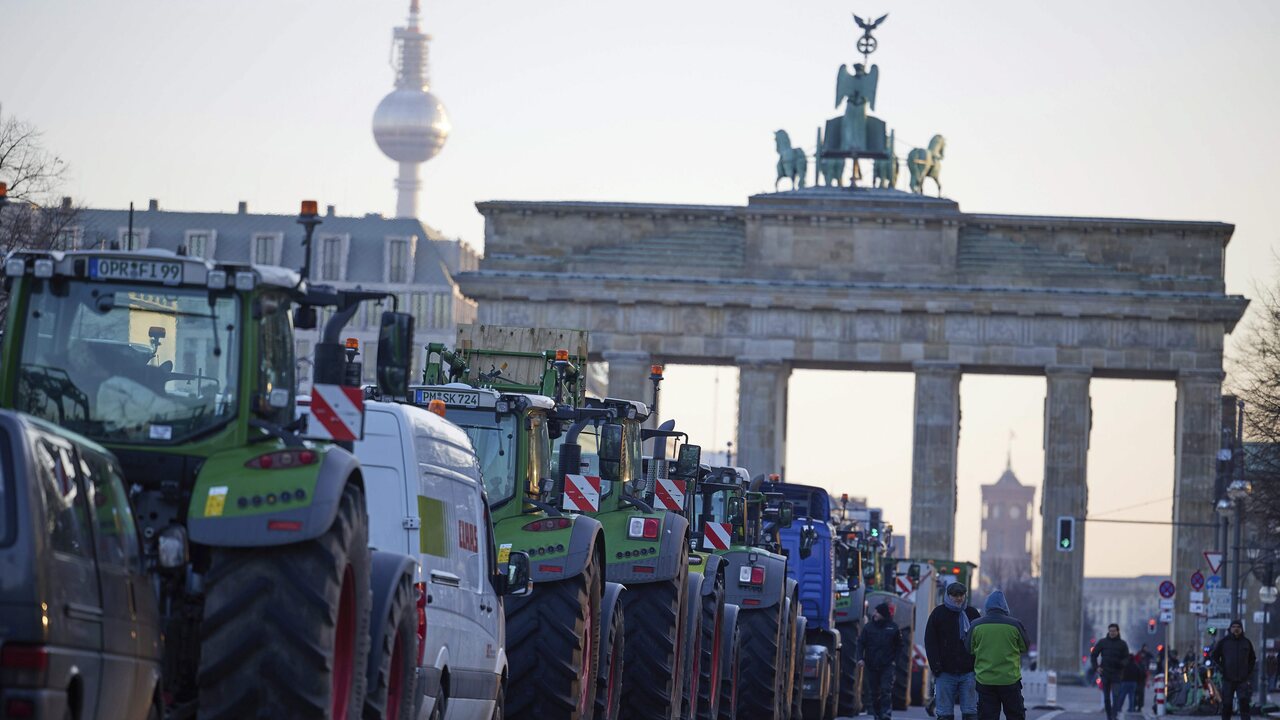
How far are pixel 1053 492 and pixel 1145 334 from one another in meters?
5.89

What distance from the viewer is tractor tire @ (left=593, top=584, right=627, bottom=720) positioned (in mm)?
18031

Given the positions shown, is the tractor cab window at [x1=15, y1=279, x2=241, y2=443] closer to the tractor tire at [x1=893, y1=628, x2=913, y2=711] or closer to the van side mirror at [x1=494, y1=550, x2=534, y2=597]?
the van side mirror at [x1=494, y1=550, x2=534, y2=597]

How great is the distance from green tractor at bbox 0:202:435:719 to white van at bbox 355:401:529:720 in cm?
130

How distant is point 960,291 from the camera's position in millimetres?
81438

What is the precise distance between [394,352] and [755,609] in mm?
14838

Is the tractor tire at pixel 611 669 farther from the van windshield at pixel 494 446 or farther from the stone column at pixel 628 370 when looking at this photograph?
the stone column at pixel 628 370

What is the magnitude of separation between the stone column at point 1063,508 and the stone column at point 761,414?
8.33 metres

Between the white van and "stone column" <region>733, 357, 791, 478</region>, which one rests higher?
"stone column" <region>733, 357, 791, 478</region>

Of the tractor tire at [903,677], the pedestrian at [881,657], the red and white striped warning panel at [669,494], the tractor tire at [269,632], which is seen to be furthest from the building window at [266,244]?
the tractor tire at [269,632]

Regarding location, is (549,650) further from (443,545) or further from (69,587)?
(69,587)

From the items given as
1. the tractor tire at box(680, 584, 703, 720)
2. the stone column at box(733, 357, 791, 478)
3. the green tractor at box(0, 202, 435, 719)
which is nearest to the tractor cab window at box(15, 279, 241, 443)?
the green tractor at box(0, 202, 435, 719)

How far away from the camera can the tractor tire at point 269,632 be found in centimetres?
1005

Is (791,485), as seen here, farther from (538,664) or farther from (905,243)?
(905,243)

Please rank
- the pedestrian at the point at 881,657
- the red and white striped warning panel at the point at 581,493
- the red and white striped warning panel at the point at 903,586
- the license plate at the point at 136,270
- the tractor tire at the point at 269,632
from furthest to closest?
the red and white striped warning panel at the point at 903,586
the pedestrian at the point at 881,657
the red and white striped warning panel at the point at 581,493
the license plate at the point at 136,270
the tractor tire at the point at 269,632
